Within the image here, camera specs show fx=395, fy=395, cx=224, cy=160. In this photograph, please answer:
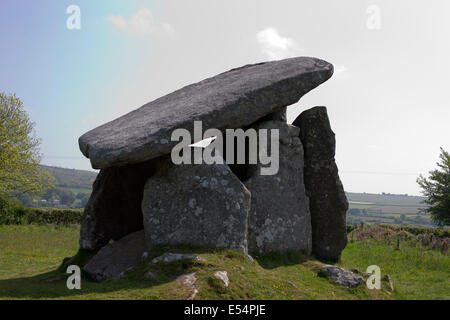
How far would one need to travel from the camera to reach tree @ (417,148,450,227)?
28.2 m

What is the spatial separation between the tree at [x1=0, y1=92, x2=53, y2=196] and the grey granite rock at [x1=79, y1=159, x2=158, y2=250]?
15.2 metres

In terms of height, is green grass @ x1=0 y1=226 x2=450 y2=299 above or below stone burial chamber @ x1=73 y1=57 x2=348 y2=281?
below

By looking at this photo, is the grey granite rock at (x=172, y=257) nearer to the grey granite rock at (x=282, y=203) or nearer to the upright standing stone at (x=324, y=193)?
the grey granite rock at (x=282, y=203)

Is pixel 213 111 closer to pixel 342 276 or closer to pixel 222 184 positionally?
pixel 222 184

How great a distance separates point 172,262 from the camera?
25.0 ft

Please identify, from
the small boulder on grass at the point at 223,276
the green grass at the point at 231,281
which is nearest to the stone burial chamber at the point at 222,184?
the green grass at the point at 231,281

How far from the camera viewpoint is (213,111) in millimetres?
9094

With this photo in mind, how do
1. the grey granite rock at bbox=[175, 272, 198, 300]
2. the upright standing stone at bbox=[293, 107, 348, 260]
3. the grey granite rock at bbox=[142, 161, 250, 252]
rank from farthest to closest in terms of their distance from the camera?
the upright standing stone at bbox=[293, 107, 348, 260], the grey granite rock at bbox=[142, 161, 250, 252], the grey granite rock at bbox=[175, 272, 198, 300]

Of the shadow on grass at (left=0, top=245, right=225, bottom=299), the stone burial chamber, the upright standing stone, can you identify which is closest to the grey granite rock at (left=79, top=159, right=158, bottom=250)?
the stone burial chamber

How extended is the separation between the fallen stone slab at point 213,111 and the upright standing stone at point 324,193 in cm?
158

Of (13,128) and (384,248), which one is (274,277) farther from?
(13,128)

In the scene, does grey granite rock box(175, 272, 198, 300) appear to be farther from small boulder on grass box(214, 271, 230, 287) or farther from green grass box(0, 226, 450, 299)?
small boulder on grass box(214, 271, 230, 287)

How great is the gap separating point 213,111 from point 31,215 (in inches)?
852

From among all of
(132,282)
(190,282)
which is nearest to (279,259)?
(190,282)
